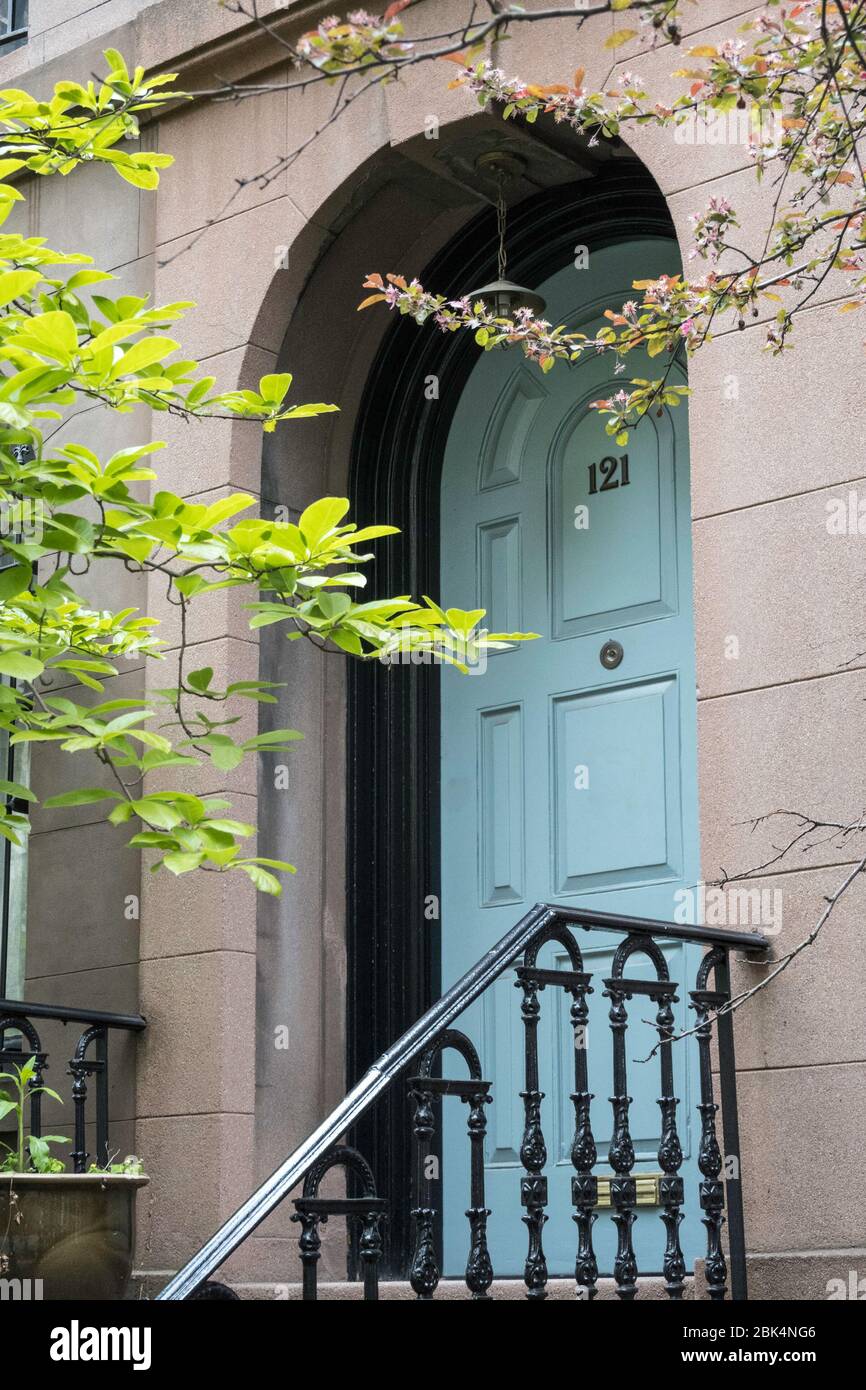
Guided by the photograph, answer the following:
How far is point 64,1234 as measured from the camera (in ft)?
17.7

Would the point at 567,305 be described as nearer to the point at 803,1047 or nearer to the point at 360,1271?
the point at 803,1047

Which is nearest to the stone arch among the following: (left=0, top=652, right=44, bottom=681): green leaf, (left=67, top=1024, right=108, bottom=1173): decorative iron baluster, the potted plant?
(left=67, top=1024, right=108, bottom=1173): decorative iron baluster

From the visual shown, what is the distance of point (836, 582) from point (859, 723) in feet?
1.38

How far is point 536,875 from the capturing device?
651cm

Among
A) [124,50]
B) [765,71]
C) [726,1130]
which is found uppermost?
[124,50]

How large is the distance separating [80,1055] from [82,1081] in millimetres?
94

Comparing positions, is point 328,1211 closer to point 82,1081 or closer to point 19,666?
point 19,666

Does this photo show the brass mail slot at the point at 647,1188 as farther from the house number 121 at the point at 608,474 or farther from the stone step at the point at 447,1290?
the house number 121 at the point at 608,474

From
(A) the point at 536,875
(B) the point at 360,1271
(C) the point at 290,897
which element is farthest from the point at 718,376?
(B) the point at 360,1271

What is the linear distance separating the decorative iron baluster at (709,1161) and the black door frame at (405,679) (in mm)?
2017

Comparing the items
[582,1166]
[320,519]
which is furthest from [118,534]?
[582,1166]

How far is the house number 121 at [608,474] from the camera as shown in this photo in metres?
6.50

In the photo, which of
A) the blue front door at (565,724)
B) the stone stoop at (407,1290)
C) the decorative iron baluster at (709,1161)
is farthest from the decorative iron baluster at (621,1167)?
the blue front door at (565,724)

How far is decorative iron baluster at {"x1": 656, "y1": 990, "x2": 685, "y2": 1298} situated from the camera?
458cm
